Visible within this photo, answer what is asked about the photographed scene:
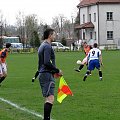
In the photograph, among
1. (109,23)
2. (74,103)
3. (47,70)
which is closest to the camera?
(47,70)

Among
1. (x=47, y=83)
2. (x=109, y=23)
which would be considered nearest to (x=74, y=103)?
(x=47, y=83)

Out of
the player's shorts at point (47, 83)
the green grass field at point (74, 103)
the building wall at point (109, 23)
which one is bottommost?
the green grass field at point (74, 103)

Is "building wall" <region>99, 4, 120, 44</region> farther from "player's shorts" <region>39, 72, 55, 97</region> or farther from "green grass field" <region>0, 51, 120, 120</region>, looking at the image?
"player's shorts" <region>39, 72, 55, 97</region>

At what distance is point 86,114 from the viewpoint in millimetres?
10930

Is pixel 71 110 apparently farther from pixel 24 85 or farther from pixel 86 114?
pixel 24 85

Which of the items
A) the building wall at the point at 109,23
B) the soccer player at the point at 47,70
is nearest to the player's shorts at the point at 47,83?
the soccer player at the point at 47,70

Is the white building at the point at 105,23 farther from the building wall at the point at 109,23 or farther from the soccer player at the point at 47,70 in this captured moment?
the soccer player at the point at 47,70

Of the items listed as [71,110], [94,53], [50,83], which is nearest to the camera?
[50,83]

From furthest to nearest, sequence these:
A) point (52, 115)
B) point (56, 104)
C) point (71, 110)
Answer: point (56, 104)
point (71, 110)
point (52, 115)

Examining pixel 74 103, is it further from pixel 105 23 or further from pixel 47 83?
pixel 105 23

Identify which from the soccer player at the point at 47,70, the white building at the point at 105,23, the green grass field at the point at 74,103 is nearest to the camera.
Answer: the soccer player at the point at 47,70

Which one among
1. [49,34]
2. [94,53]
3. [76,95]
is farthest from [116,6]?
[49,34]

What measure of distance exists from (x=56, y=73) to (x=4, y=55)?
28.4 ft

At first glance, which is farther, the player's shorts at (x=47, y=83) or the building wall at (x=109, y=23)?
the building wall at (x=109, y=23)
